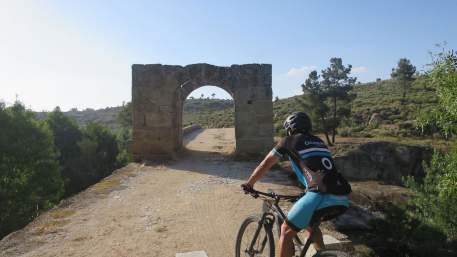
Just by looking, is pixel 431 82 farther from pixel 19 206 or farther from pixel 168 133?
pixel 19 206

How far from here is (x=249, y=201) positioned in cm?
839

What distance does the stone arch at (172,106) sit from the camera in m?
14.6

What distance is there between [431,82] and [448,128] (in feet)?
3.86

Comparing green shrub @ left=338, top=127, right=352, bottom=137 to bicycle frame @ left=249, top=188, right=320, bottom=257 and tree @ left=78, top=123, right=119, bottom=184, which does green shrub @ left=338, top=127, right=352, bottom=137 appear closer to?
tree @ left=78, top=123, right=119, bottom=184

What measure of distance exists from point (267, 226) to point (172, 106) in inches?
441

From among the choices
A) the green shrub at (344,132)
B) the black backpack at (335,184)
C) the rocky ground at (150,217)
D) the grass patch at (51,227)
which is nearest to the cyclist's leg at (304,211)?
the black backpack at (335,184)

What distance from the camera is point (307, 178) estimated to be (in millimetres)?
3541

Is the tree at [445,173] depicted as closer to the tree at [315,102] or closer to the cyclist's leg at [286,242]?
the cyclist's leg at [286,242]

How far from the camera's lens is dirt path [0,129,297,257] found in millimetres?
5781

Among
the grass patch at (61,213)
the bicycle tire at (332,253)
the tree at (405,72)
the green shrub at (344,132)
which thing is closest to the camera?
the bicycle tire at (332,253)

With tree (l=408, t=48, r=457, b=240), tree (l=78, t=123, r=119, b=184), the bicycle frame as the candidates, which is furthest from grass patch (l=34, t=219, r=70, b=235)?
tree (l=78, t=123, r=119, b=184)

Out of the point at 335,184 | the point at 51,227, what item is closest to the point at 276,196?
the point at 335,184

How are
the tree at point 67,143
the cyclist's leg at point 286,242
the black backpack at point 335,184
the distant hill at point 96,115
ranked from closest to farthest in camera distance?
the black backpack at point 335,184 → the cyclist's leg at point 286,242 → the tree at point 67,143 → the distant hill at point 96,115

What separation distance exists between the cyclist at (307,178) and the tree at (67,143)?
2762 centimetres
